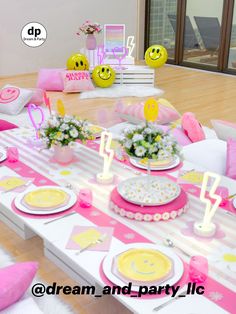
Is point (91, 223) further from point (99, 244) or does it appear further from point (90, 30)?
point (90, 30)

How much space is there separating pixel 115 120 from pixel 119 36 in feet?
9.62

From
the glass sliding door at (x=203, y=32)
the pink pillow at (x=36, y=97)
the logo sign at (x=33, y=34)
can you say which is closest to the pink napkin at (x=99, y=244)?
the pink pillow at (x=36, y=97)

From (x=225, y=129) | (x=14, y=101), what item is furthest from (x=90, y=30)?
(x=225, y=129)

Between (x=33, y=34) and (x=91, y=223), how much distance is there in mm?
5991

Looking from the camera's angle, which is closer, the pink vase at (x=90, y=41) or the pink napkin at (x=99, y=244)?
the pink napkin at (x=99, y=244)

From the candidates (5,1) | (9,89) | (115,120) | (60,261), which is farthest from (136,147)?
(5,1)

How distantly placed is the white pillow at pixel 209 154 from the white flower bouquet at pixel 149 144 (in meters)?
0.81

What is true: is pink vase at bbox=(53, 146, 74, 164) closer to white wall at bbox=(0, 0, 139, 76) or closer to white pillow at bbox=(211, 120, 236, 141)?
white pillow at bbox=(211, 120, 236, 141)

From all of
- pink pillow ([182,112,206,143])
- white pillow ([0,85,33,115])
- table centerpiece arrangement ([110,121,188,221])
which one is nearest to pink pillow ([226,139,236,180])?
pink pillow ([182,112,206,143])

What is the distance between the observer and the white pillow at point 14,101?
14.5 ft

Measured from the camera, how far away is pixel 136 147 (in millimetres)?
1828

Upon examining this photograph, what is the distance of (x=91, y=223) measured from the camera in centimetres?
177

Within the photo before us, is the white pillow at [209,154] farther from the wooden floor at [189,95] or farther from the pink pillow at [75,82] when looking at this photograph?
the pink pillow at [75,82]

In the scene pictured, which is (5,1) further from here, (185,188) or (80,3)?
(185,188)
